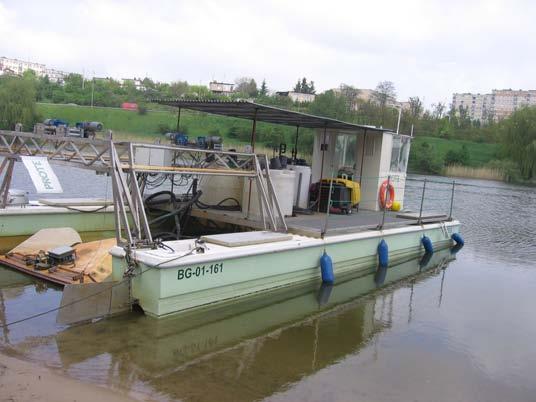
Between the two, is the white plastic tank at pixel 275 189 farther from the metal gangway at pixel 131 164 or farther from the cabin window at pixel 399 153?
the cabin window at pixel 399 153

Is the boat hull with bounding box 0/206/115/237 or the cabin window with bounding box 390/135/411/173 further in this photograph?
the cabin window with bounding box 390/135/411/173

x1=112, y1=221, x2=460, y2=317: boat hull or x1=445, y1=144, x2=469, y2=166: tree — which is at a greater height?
x1=445, y1=144, x2=469, y2=166: tree

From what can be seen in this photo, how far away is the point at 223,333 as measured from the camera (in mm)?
7289

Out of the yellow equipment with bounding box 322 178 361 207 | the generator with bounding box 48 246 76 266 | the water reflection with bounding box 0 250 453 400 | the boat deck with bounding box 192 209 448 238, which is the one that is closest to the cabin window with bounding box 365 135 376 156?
the yellow equipment with bounding box 322 178 361 207

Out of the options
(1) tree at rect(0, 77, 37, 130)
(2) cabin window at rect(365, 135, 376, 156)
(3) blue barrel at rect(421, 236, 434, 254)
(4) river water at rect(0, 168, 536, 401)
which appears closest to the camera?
(4) river water at rect(0, 168, 536, 401)

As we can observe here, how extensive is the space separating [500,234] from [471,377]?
46.0ft

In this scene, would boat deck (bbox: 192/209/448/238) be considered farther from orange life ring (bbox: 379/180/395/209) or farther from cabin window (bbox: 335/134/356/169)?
cabin window (bbox: 335/134/356/169)

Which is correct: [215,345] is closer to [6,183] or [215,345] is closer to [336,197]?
[6,183]

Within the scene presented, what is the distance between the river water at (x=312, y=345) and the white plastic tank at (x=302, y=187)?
2.45m

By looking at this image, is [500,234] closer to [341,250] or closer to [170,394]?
[341,250]

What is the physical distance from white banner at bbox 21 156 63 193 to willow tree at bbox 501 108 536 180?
2133 inches

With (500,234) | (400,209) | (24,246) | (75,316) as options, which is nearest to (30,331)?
(75,316)

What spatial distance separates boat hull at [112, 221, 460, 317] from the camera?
7.20m

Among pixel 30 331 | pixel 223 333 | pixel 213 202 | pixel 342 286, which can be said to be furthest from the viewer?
pixel 213 202
